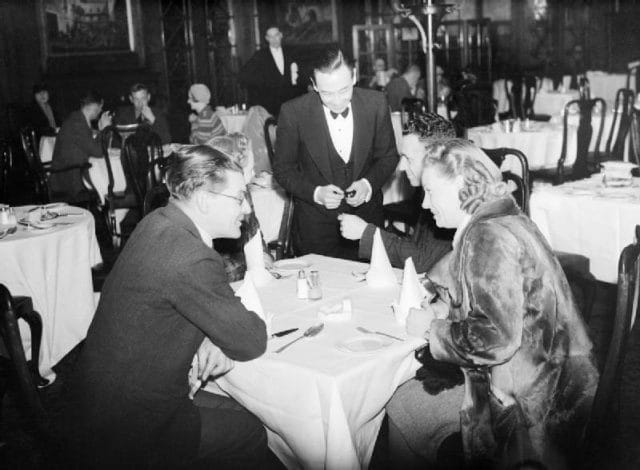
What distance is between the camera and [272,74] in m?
9.57

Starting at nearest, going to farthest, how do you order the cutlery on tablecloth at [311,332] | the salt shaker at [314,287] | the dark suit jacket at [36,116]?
the cutlery on tablecloth at [311,332]
the salt shaker at [314,287]
the dark suit jacket at [36,116]

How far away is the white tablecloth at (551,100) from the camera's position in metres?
10.5

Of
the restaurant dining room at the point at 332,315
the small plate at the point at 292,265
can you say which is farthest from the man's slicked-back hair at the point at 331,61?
the small plate at the point at 292,265

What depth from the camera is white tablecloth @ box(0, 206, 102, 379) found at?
146 inches

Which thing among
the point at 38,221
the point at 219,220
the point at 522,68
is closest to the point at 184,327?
the point at 219,220

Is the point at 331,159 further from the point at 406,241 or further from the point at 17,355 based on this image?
the point at 17,355

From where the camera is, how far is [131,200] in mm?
6109

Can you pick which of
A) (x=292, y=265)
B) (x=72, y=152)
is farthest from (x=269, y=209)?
(x=72, y=152)

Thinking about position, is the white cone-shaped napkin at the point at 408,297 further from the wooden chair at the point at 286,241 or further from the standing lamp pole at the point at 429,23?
the standing lamp pole at the point at 429,23

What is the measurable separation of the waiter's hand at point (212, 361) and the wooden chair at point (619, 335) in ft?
3.09

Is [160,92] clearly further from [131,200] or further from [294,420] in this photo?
[294,420]

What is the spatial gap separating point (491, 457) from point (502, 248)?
0.56m

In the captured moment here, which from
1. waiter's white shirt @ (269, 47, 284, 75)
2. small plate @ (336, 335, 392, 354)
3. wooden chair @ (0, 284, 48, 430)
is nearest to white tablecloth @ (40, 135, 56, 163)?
waiter's white shirt @ (269, 47, 284, 75)

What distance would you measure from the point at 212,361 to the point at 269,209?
260 cm
